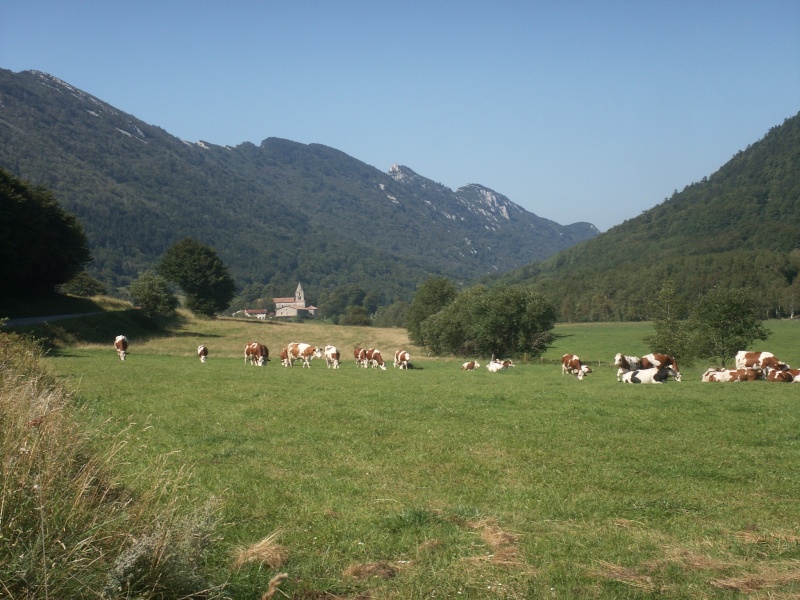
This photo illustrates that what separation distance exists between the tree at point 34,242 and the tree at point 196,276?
23138 mm

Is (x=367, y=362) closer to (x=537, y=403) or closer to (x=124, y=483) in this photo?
(x=537, y=403)

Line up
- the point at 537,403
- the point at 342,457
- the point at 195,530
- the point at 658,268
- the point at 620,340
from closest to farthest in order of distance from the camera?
the point at 195,530, the point at 342,457, the point at 537,403, the point at 620,340, the point at 658,268

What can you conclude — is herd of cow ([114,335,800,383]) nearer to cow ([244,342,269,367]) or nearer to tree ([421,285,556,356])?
cow ([244,342,269,367])

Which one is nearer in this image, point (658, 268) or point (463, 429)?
point (463, 429)

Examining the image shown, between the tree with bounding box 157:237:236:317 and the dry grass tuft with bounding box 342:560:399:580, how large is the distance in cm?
8849

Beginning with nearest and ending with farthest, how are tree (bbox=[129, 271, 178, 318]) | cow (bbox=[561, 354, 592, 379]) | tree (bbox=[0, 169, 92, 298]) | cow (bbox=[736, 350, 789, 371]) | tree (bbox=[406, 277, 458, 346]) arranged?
1. cow (bbox=[736, 350, 789, 371])
2. cow (bbox=[561, 354, 592, 379])
3. tree (bbox=[0, 169, 92, 298])
4. tree (bbox=[129, 271, 178, 318])
5. tree (bbox=[406, 277, 458, 346])

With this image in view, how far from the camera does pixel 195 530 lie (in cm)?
563

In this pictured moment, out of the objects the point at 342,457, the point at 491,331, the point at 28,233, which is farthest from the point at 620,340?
the point at 342,457

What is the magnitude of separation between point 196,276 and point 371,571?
89.6 meters

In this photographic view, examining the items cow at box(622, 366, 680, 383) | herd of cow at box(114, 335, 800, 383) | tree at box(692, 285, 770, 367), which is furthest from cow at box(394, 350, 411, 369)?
tree at box(692, 285, 770, 367)

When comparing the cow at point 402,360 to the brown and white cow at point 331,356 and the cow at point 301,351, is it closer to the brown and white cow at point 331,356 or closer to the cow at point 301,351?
the brown and white cow at point 331,356

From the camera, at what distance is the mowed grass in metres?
6.16

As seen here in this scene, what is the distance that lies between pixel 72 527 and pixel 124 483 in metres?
1.91

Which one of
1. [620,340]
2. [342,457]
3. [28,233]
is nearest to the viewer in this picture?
[342,457]
